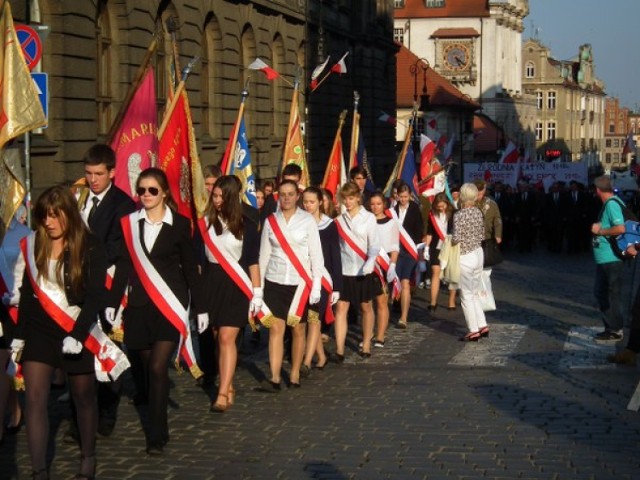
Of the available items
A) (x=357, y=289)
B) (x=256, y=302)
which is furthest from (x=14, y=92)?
(x=357, y=289)

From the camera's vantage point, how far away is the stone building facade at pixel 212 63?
20875mm

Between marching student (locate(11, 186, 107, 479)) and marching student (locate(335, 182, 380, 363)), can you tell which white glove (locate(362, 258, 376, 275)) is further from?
marching student (locate(11, 186, 107, 479))

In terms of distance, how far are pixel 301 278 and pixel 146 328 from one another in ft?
8.26

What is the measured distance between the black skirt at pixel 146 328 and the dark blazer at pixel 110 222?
0.40 m

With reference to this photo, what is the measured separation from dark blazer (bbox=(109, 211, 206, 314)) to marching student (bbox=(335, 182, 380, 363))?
14.4 feet

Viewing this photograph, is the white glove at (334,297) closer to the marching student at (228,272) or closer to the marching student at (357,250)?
the marching student at (357,250)

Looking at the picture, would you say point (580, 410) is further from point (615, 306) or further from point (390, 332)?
point (390, 332)

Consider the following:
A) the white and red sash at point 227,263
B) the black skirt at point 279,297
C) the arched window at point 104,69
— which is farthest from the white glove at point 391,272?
the arched window at point 104,69

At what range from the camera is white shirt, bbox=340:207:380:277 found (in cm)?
1376

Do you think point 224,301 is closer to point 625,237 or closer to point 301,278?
point 301,278

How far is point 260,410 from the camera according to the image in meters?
10.9

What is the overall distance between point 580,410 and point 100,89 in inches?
558

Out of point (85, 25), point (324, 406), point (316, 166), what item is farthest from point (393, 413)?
point (316, 166)

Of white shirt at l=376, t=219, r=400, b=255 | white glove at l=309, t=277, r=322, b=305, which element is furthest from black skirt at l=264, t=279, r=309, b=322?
white shirt at l=376, t=219, r=400, b=255
